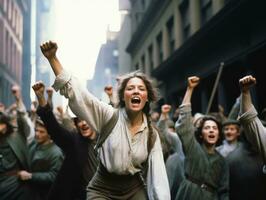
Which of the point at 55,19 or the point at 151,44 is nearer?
the point at 151,44

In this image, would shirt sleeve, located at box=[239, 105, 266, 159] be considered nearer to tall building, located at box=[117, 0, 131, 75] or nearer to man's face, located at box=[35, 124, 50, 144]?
man's face, located at box=[35, 124, 50, 144]

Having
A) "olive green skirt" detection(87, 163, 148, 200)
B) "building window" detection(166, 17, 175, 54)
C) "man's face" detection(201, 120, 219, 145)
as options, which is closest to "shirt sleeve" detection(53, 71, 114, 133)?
"olive green skirt" detection(87, 163, 148, 200)

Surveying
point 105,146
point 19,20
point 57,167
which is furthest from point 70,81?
point 19,20

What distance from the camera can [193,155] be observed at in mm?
5457

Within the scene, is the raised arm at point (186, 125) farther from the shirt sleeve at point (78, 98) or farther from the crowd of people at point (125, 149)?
the shirt sleeve at point (78, 98)

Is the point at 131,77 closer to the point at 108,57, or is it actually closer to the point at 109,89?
the point at 109,89

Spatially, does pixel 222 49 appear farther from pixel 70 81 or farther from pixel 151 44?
pixel 151 44

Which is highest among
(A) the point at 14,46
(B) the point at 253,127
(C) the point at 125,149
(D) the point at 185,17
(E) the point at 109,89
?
(A) the point at 14,46

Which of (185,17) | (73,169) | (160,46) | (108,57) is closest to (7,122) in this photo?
(73,169)

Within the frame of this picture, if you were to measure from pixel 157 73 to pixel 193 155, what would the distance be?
53.7 feet

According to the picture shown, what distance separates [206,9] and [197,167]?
11091mm

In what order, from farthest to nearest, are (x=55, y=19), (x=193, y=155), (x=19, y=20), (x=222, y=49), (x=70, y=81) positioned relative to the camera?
1. (x=19, y=20)
2. (x=55, y=19)
3. (x=222, y=49)
4. (x=193, y=155)
5. (x=70, y=81)

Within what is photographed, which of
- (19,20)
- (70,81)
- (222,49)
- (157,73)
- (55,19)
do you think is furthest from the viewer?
(19,20)

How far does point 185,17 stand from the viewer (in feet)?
61.5
